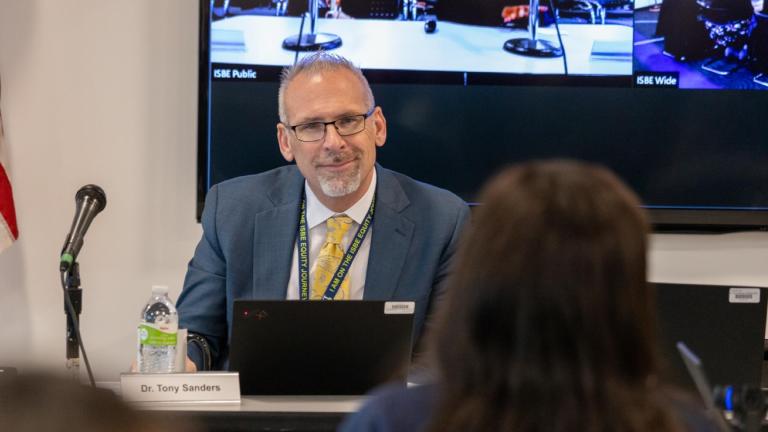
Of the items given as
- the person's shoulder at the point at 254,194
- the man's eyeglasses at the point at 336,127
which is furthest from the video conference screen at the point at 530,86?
the man's eyeglasses at the point at 336,127

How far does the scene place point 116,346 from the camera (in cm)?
392

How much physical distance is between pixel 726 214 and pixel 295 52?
1.65 metres

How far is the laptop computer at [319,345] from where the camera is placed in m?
2.20

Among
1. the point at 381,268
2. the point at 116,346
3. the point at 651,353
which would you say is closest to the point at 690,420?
the point at 651,353

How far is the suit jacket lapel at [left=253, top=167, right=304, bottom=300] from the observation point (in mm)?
2879

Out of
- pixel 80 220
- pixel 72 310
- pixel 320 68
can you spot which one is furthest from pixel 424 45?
pixel 72 310

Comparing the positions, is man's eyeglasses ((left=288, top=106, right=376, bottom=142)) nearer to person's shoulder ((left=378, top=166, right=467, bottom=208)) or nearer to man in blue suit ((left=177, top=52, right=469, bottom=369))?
man in blue suit ((left=177, top=52, right=469, bottom=369))

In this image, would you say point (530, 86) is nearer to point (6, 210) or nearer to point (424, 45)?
point (424, 45)

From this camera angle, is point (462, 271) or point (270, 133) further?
point (270, 133)

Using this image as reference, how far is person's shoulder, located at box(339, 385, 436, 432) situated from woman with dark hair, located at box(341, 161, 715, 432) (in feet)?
0.31

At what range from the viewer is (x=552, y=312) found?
1.11 m

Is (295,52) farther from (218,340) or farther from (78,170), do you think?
(218,340)

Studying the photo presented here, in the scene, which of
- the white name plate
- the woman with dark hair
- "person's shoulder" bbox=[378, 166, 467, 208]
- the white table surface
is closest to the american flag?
the white table surface

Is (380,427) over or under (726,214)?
over
